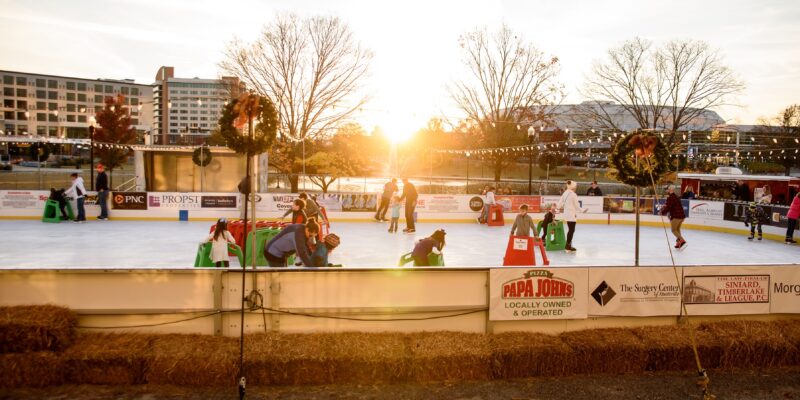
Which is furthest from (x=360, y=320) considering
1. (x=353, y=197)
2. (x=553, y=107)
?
(x=553, y=107)

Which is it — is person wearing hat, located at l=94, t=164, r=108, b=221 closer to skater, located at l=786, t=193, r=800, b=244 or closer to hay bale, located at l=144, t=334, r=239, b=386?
hay bale, located at l=144, t=334, r=239, b=386

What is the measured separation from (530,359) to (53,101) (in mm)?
117597

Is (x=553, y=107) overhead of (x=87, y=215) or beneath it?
overhead

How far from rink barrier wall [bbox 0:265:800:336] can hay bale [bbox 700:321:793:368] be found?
0.58 meters

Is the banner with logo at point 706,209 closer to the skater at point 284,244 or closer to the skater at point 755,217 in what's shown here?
the skater at point 755,217

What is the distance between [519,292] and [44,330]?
5222 millimetres

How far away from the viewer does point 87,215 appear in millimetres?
20906

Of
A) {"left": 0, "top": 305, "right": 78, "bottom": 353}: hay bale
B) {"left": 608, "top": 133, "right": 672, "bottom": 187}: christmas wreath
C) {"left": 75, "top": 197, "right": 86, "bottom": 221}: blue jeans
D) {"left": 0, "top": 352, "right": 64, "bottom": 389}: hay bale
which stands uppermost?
{"left": 608, "top": 133, "right": 672, "bottom": 187}: christmas wreath

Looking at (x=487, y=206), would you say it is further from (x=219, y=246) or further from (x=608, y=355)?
(x=608, y=355)

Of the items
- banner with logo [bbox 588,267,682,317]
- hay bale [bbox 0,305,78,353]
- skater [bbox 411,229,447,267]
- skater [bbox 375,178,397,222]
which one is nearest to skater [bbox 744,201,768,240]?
skater [bbox 375,178,397,222]

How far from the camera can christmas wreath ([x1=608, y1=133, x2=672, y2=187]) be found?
25.9ft

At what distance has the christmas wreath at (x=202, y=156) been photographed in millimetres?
26281

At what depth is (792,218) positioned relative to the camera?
16.9 meters

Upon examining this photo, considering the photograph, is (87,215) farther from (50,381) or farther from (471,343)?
(471,343)
